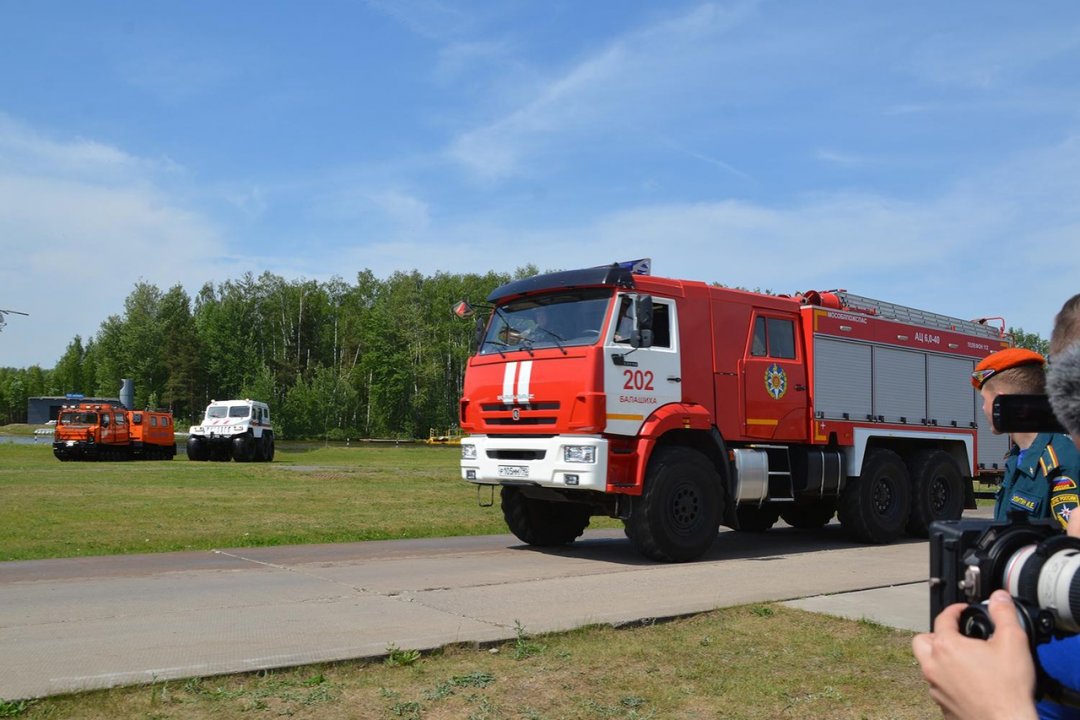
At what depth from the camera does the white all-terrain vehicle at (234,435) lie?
128 feet

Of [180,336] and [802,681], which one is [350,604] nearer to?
[802,681]

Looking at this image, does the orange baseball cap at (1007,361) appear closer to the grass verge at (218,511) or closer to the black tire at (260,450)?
the grass verge at (218,511)

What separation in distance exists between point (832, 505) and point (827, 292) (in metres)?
3.10

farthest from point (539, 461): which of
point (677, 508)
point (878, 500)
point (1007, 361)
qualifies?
point (1007, 361)

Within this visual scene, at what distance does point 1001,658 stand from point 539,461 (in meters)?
8.56

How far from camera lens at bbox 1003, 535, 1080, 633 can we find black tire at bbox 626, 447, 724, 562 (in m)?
8.37

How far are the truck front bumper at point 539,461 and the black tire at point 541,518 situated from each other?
85 cm

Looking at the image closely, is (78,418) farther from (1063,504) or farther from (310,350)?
(310,350)

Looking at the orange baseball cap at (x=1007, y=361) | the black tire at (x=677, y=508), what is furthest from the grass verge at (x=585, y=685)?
the black tire at (x=677, y=508)

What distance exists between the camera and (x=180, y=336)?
87250 mm

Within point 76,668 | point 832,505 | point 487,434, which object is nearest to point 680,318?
point 487,434

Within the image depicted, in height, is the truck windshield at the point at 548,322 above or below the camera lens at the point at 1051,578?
above

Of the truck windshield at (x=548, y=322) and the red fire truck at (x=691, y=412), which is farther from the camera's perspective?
the truck windshield at (x=548, y=322)

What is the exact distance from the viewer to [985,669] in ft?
5.43
